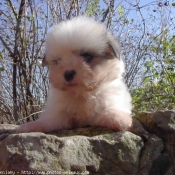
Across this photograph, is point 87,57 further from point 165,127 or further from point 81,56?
point 165,127

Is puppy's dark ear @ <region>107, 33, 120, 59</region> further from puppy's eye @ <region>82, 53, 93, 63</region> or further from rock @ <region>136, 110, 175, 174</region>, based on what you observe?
rock @ <region>136, 110, 175, 174</region>

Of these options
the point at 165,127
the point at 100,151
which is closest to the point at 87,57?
the point at 165,127

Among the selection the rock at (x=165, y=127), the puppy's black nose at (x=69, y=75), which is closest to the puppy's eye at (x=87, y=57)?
the puppy's black nose at (x=69, y=75)

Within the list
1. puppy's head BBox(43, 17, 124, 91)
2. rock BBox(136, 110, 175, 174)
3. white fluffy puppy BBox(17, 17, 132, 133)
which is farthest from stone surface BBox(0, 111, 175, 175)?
puppy's head BBox(43, 17, 124, 91)

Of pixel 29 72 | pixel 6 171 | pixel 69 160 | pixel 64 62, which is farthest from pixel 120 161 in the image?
pixel 29 72

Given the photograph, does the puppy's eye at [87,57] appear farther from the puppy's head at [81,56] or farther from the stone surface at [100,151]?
the stone surface at [100,151]

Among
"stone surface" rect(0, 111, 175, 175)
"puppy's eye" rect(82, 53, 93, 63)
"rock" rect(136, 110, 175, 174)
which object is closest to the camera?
"stone surface" rect(0, 111, 175, 175)
